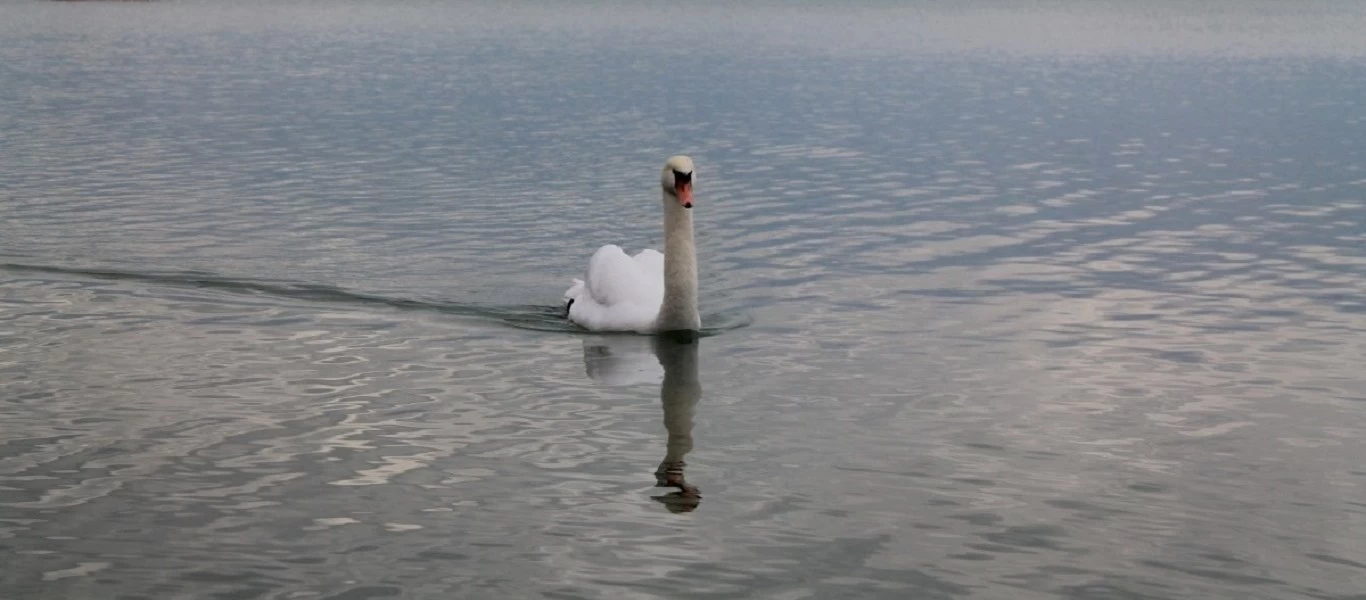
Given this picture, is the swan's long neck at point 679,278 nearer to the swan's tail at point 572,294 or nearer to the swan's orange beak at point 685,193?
the swan's orange beak at point 685,193

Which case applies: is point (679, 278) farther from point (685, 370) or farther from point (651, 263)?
point (651, 263)

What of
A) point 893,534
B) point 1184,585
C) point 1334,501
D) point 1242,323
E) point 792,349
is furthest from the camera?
point 1242,323

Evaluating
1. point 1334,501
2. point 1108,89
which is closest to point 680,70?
point 1108,89

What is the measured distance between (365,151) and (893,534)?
2941 centimetres

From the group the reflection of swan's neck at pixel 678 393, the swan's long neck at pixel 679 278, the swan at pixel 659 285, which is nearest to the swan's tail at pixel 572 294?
the swan at pixel 659 285

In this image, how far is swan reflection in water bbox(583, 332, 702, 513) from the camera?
14.2 metres

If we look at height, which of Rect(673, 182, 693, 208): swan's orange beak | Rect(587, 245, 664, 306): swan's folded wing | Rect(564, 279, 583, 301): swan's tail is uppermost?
Rect(673, 182, 693, 208): swan's orange beak

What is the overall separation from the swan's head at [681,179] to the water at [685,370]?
149 cm

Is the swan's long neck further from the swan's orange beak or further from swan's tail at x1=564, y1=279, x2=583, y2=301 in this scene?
swan's tail at x1=564, y1=279, x2=583, y2=301

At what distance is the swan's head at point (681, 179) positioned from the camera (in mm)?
19281

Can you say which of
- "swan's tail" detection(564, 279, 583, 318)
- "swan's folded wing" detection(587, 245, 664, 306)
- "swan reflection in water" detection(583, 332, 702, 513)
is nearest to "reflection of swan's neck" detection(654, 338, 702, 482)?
"swan reflection in water" detection(583, 332, 702, 513)

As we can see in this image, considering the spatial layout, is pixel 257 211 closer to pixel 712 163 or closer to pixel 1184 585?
pixel 712 163

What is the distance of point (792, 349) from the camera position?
62.8 feet

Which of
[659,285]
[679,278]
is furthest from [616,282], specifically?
[679,278]
